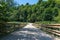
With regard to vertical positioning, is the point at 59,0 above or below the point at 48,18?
above

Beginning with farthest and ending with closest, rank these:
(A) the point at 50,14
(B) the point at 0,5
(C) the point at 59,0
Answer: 1. (A) the point at 50,14
2. (C) the point at 59,0
3. (B) the point at 0,5

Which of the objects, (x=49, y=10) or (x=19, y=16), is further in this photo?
(x=19, y=16)

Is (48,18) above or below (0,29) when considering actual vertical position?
below

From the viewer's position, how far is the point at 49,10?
7738 cm

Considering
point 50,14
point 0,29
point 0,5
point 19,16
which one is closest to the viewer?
point 0,5

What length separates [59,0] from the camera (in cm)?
2256

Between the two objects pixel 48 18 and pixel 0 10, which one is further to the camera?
pixel 48 18

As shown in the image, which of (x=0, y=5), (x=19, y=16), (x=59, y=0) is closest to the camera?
(x=0, y=5)

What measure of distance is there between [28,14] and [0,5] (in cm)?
12794

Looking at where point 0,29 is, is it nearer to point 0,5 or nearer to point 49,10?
point 0,5

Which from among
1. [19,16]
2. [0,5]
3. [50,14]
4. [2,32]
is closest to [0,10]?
[0,5]

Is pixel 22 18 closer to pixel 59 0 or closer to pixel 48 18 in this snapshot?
pixel 48 18

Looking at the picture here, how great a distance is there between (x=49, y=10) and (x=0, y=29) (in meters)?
64.1

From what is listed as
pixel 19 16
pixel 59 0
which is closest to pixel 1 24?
pixel 59 0
